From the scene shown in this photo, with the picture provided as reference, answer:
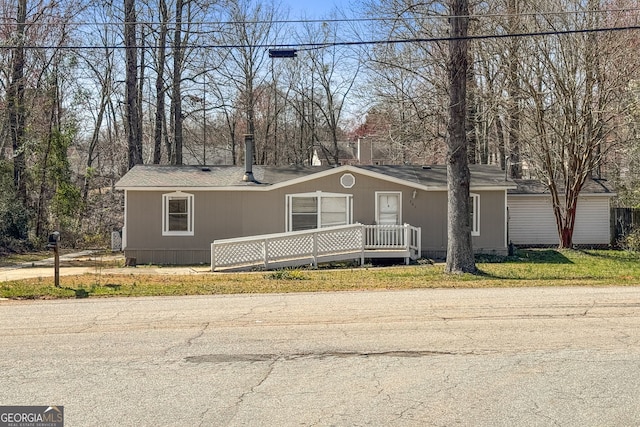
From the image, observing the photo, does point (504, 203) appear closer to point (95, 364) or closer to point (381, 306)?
point (381, 306)

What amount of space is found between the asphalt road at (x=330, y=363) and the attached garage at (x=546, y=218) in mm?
16614

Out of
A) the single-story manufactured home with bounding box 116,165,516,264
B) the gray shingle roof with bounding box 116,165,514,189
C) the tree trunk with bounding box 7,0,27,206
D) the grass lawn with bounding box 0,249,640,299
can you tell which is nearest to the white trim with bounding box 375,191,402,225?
the single-story manufactured home with bounding box 116,165,516,264

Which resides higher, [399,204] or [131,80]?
[131,80]

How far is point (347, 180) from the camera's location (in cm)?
2250

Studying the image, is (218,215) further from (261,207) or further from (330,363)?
(330,363)

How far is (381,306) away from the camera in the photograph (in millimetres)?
11211

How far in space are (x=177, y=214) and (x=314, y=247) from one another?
18.2 ft

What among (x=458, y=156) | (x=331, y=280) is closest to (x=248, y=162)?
(x=331, y=280)

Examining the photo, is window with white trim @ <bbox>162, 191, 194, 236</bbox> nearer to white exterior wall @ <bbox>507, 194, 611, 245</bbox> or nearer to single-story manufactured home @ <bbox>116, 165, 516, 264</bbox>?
single-story manufactured home @ <bbox>116, 165, 516, 264</bbox>

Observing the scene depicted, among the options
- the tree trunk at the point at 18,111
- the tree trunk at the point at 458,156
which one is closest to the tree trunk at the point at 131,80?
the tree trunk at the point at 18,111

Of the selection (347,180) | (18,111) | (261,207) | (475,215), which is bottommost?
(475,215)

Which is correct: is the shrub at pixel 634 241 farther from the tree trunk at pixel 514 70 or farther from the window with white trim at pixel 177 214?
the window with white trim at pixel 177 214

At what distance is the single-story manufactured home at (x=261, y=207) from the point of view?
73.2ft

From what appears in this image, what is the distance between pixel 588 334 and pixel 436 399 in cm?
371
